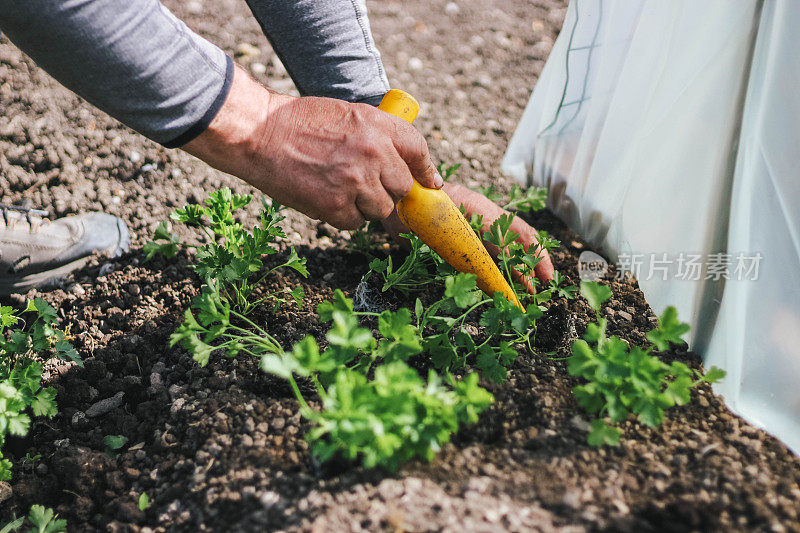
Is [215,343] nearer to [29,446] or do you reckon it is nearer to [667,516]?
[29,446]

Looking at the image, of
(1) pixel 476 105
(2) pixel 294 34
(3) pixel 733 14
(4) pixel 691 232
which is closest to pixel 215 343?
(2) pixel 294 34

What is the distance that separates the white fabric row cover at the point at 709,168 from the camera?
4.70 ft

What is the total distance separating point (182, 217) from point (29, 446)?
0.78 m

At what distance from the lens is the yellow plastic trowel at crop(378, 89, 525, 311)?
1.65 meters

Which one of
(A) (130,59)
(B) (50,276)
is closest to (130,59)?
(A) (130,59)

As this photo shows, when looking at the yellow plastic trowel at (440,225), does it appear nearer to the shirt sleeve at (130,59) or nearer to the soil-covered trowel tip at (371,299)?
the soil-covered trowel tip at (371,299)

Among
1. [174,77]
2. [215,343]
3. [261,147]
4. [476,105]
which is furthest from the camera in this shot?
[476,105]

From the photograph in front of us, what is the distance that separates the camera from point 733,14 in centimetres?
146

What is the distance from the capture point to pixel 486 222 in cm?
197

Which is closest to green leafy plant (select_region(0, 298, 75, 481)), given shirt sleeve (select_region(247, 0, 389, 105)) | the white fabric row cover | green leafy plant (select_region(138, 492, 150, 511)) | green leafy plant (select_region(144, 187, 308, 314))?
green leafy plant (select_region(138, 492, 150, 511))

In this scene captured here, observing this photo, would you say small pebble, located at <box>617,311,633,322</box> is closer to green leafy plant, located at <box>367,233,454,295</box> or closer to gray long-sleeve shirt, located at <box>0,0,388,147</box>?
green leafy plant, located at <box>367,233,454,295</box>

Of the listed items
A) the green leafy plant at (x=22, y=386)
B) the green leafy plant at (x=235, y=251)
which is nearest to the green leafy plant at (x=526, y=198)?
the green leafy plant at (x=235, y=251)

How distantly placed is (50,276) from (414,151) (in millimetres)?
1504

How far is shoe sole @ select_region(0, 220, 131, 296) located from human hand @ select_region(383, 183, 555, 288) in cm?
103
